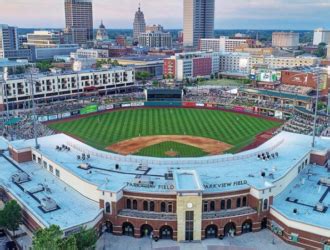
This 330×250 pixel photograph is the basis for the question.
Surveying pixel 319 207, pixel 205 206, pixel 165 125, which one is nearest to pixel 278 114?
pixel 165 125

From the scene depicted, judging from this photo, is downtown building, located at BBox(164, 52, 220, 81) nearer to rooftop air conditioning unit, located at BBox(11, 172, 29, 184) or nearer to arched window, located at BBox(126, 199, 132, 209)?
rooftop air conditioning unit, located at BBox(11, 172, 29, 184)

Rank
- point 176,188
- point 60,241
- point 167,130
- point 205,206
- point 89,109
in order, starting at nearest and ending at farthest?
point 60,241, point 176,188, point 205,206, point 167,130, point 89,109

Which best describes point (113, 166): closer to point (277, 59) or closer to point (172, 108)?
point (172, 108)

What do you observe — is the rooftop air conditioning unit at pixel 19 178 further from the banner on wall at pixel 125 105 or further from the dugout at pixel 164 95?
the dugout at pixel 164 95

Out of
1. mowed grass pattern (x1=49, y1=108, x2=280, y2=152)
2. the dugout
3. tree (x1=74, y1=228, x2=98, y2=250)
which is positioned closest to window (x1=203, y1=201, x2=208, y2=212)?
tree (x1=74, y1=228, x2=98, y2=250)

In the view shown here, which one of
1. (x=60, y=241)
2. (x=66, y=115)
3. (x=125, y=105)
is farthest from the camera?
(x=125, y=105)

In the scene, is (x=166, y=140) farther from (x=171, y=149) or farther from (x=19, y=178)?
(x=19, y=178)

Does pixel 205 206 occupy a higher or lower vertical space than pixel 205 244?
higher
